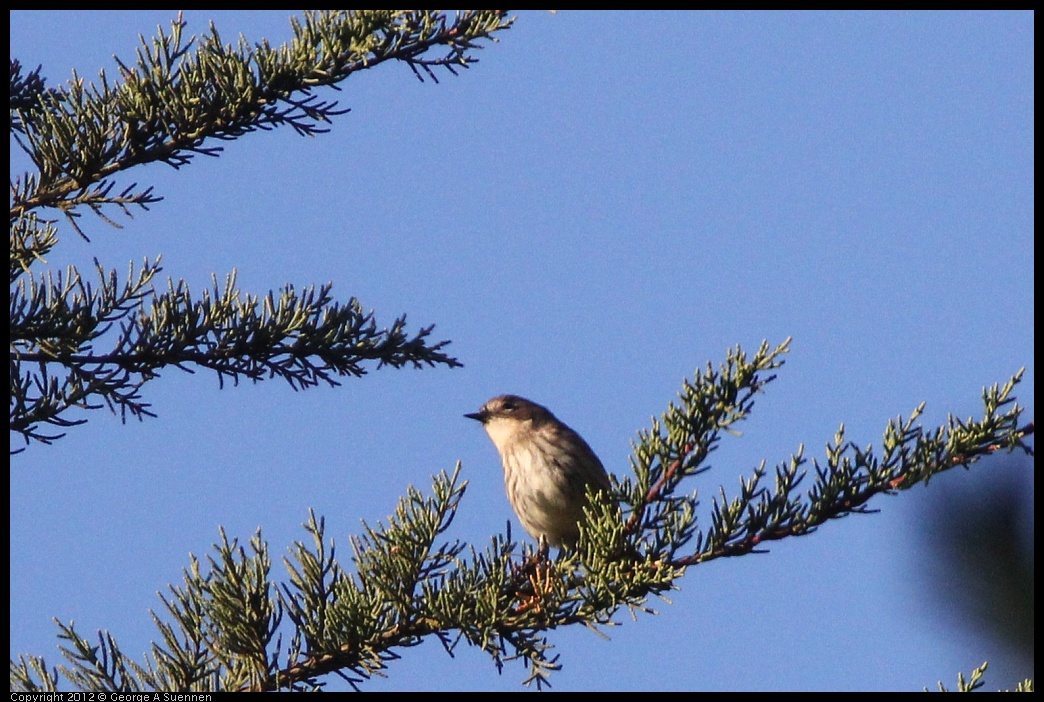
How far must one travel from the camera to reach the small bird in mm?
6509

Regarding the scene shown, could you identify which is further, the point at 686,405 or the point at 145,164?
the point at 145,164

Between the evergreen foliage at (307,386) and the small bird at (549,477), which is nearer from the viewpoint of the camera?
the evergreen foliage at (307,386)

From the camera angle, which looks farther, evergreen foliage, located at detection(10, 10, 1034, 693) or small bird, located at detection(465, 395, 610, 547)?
small bird, located at detection(465, 395, 610, 547)

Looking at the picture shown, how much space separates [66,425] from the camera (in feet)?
13.5

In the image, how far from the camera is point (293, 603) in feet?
12.5

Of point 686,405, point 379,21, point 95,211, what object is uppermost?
point 379,21

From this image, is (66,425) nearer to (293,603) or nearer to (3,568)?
(3,568)

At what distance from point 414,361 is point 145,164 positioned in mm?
1166

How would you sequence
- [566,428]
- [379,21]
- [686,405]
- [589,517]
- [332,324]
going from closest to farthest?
[686,405]
[589,517]
[379,21]
[332,324]
[566,428]

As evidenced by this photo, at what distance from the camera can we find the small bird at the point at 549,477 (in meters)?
6.51

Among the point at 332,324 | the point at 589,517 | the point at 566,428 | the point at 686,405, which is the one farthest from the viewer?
the point at 566,428

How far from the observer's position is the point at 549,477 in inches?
257

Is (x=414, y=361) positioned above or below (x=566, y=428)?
below
